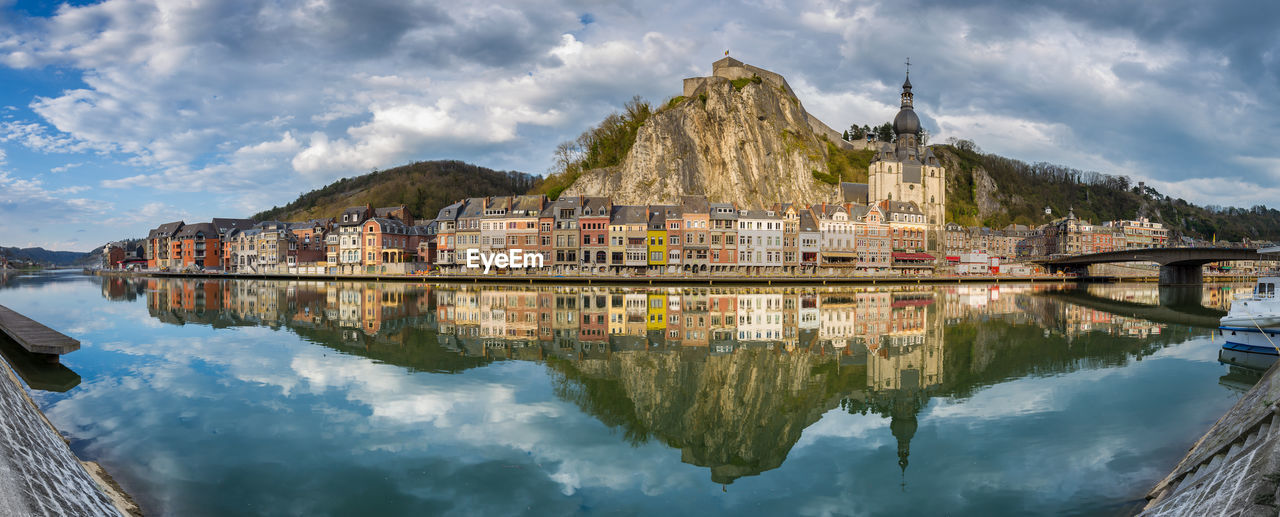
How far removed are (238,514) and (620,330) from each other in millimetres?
16872

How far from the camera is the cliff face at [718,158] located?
74.3 meters

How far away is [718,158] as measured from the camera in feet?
252

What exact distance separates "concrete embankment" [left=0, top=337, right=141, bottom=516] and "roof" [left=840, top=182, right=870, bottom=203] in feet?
267

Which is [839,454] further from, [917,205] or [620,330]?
[917,205]

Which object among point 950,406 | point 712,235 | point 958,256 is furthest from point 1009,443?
point 958,256

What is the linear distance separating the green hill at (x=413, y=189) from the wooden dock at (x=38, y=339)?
293 ft

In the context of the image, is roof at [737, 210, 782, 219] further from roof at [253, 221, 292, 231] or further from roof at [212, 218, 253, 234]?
roof at [212, 218, 253, 234]

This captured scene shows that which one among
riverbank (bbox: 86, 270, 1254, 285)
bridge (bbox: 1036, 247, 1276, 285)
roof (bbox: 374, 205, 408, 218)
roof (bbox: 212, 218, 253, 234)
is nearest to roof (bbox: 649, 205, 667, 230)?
riverbank (bbox: 86, 270, 1254, 285)

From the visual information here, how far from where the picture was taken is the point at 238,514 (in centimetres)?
721

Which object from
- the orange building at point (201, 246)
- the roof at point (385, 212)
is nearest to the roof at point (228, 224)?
the orange building at point (201, 246)

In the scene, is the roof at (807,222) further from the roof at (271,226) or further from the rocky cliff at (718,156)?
the roof at (271,226)

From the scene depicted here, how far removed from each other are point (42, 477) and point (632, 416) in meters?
7.62

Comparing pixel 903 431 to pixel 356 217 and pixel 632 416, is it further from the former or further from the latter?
pixel 356 217

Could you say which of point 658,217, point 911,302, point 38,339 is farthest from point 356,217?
point 911,302
